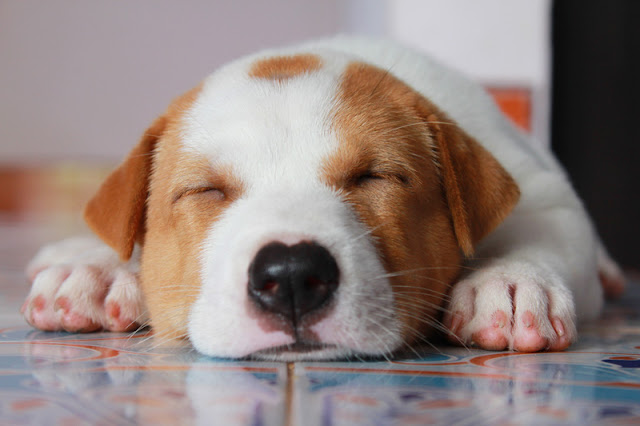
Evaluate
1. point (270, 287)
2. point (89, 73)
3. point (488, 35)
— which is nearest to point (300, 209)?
point (270, 287)

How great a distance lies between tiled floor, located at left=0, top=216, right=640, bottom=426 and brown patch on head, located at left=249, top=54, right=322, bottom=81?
37.7 inches

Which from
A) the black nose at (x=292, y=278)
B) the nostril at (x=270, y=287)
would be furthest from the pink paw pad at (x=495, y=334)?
the nostril at (x=270, y=287)

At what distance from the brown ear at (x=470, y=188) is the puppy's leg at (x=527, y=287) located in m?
0.14

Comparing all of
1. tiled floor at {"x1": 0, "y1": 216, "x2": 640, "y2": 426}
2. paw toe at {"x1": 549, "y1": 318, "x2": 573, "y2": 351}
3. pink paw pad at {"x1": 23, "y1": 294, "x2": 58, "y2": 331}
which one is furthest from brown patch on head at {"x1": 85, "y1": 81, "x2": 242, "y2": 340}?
paw toe at {"x1": 549, "y1": 318, "x2": 573, "y2": 351}

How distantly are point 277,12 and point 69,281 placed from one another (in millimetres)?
12605

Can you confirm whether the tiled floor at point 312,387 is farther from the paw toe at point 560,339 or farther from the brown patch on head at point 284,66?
the brown patch on head at point 284,66

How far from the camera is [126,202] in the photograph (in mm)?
2584

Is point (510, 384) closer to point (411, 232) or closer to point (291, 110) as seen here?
point (411, 232)

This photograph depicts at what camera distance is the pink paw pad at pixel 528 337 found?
83.6 inches

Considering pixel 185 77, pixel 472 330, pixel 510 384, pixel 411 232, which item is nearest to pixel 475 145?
pixel 411 232

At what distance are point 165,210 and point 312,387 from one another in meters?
1.06

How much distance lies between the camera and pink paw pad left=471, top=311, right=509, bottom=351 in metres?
2.17

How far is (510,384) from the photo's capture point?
1674 mm

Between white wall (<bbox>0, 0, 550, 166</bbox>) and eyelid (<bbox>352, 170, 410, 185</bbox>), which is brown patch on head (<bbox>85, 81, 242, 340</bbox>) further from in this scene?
white wall (<bbox>0, 0, 550, 166</bbox>)
